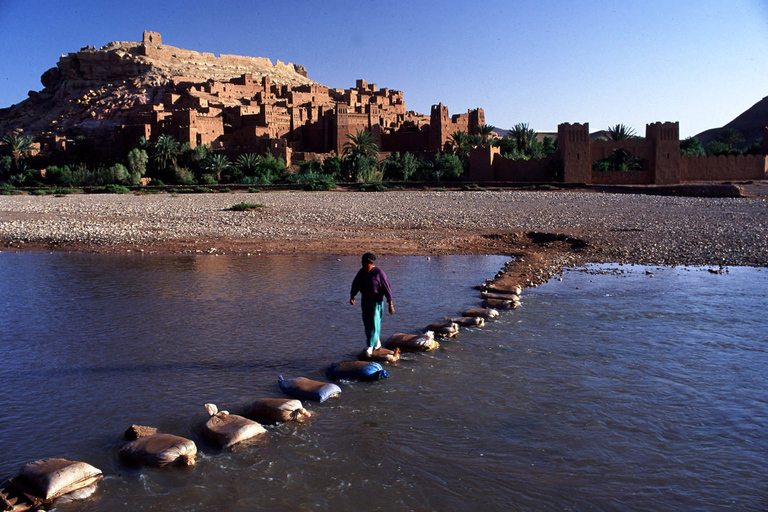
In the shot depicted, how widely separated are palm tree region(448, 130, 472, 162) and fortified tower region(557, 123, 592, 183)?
40.0 feet

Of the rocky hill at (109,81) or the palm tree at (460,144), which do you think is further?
the rocky hill at (109,81)

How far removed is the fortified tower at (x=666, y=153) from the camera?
3572 cm

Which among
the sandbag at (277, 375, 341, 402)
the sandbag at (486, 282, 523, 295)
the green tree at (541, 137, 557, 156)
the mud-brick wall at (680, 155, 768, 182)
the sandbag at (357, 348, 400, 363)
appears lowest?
the sandbag at (277, 375, 341, 402)

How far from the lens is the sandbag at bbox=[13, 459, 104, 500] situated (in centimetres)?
402

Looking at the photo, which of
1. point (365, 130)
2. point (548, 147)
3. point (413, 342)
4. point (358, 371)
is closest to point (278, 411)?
point (358, 371)

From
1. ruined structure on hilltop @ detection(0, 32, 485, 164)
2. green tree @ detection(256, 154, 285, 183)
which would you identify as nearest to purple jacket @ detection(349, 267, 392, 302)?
green tree @ detection(256, 154, 285, 183)

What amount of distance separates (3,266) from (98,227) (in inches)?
199

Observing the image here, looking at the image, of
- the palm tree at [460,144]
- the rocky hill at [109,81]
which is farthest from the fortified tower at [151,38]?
the palm tree at [460,144]

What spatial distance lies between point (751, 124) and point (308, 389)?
10159cm

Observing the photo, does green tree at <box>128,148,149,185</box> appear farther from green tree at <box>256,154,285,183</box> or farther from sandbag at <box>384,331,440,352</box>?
sandbag at <box>384,331,440,352</box>

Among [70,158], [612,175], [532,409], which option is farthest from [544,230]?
[70,158]

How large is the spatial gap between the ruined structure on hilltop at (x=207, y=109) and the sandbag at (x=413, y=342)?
3972 centimetres

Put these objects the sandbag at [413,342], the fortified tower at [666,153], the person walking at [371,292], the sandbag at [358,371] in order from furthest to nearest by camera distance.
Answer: the fortified tower at [666,153], the sandbag at [413,342], the person walking at [371,292], the sandbag at [358,371]

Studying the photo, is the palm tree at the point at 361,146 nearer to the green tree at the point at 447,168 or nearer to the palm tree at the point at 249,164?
the green tree at the point at 447,168
